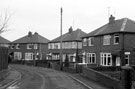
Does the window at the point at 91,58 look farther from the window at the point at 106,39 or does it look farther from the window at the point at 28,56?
the window at the point at 28,56

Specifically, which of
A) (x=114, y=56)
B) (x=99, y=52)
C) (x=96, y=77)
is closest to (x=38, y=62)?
(x=99, y=52)

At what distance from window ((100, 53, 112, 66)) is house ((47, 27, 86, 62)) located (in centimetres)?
1622

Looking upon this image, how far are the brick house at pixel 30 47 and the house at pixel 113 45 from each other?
3058cm

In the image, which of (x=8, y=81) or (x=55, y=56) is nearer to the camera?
(x=8, y=81)

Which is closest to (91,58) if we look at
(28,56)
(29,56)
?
(29,56)

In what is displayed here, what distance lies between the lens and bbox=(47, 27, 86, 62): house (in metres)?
58.6

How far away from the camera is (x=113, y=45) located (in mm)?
36219

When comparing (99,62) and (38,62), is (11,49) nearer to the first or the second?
(38,62)

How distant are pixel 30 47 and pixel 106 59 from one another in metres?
38.7

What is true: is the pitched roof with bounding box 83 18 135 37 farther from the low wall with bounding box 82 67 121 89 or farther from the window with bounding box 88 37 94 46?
the low wall with bounding box 82 67 121 89

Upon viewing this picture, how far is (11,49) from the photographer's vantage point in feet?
249

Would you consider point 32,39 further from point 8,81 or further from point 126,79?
point 126,79

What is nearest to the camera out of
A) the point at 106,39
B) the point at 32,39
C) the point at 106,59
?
the point at 106,59

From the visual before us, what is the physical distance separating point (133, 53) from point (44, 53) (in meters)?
43.9
